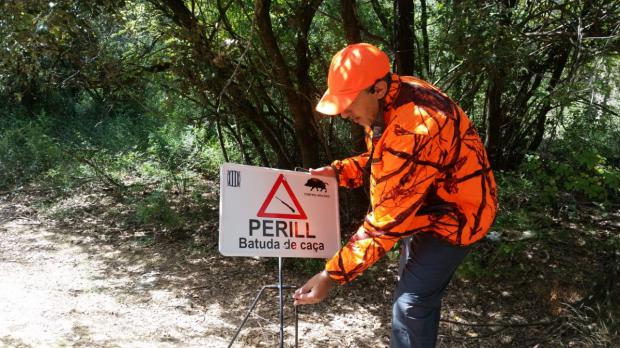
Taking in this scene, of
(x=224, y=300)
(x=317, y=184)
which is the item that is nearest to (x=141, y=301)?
(x=224, y=300)

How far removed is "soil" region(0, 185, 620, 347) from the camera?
4051 millimetres

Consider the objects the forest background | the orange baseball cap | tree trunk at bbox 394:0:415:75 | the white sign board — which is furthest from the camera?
tree trunk at bbox 394:0:415:75

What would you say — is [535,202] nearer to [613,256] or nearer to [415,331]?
[613,256]

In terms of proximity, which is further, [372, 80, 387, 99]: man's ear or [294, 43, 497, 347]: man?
[372, 80, 387, 99]: man's ear

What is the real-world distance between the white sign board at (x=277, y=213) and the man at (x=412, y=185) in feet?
2.09

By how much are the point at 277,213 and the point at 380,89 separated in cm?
111

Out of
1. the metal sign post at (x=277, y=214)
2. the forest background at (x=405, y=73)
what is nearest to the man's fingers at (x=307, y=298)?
the metal sign post at (x=277, y=214)

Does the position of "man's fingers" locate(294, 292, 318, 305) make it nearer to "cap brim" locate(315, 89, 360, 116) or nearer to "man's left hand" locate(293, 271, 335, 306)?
"man's left hand" locate(293, 271, 335, 306)

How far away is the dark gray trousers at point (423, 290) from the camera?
7.47 feet

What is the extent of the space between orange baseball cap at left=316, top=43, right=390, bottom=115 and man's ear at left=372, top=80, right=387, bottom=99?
0.08ft

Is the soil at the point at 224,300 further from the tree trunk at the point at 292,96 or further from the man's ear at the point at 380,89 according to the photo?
the man's ear at the point at 380,89

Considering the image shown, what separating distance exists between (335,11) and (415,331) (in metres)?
4.60

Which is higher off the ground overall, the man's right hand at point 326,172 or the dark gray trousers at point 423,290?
the man's right hand at point 326,172

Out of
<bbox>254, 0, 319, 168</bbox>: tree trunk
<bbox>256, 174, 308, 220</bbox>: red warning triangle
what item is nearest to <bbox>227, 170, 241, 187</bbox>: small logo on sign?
<bbox>256, 174, 308, 220</bbox>: red warning triangle
